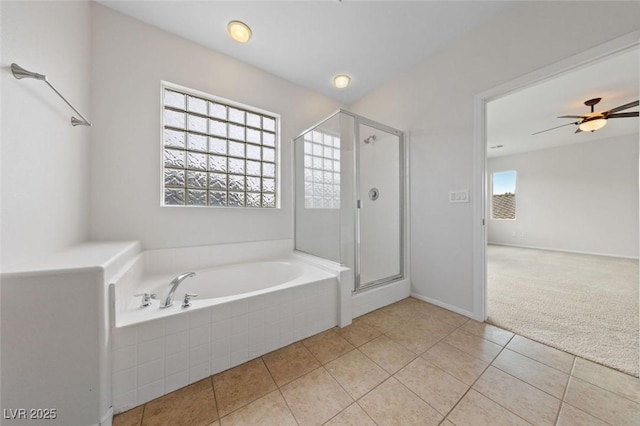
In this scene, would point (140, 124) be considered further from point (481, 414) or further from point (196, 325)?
point (481, 414)

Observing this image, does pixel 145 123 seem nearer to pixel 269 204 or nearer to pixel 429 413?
pixel 269 204

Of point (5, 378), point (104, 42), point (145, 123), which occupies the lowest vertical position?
point (5, 378)

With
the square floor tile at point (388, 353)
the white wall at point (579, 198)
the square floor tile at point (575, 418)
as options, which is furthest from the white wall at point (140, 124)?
the white wall at point (579, 198)

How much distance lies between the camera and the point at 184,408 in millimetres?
1005

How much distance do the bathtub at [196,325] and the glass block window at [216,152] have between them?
72 centimetres

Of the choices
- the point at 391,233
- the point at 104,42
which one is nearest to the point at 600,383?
the point at 391,233

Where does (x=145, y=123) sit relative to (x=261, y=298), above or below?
above

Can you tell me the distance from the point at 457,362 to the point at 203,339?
59.9 inches

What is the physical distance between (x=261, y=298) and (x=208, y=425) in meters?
0.59

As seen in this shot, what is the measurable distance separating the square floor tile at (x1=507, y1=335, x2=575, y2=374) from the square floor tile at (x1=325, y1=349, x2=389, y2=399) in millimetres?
1001

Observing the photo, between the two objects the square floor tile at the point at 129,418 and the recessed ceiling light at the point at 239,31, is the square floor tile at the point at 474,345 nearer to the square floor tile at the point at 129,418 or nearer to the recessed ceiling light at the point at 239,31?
the square floor tile at the point at 129,418

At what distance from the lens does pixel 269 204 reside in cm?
243

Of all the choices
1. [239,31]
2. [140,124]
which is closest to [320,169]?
[239,31]

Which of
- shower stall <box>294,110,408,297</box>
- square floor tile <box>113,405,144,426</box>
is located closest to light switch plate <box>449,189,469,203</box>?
shower stall <box>294,110,408,297</box>
